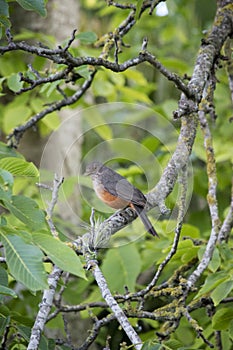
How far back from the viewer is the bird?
229 cm

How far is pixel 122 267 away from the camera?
10.7ft

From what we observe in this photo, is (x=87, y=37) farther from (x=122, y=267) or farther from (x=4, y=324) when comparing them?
(x=4, y=324)

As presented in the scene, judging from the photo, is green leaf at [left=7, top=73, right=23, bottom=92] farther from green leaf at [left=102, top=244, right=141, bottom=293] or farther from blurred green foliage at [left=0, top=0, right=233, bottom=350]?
green leaf at [left=102, top=244, right=141, bottom=293]

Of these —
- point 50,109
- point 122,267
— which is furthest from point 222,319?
point 50,109

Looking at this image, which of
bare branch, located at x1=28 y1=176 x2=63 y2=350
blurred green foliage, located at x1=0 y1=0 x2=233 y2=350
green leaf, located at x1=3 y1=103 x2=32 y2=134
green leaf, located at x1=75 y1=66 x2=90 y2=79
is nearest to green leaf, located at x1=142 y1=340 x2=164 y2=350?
blurred green foliage, located at x1=0 y1=0 x2=233 y2=350

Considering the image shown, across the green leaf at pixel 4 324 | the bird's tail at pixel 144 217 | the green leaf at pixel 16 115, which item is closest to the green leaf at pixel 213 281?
the bird's tail at pixel 144 217

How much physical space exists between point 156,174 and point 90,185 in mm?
344

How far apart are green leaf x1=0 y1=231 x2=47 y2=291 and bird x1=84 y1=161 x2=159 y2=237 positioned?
2.42ft

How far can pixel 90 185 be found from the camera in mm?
2680

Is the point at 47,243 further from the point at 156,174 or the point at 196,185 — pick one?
the point at 196,185

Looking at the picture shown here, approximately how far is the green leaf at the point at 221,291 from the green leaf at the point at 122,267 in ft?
2.75

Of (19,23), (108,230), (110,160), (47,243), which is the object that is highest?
(19,23)

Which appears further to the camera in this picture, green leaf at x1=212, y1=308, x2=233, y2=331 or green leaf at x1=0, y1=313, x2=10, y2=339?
green leaf at x1=212, y1=308, x2=233, y2=331

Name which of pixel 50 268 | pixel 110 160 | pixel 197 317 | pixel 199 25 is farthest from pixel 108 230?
pixel 199 25
